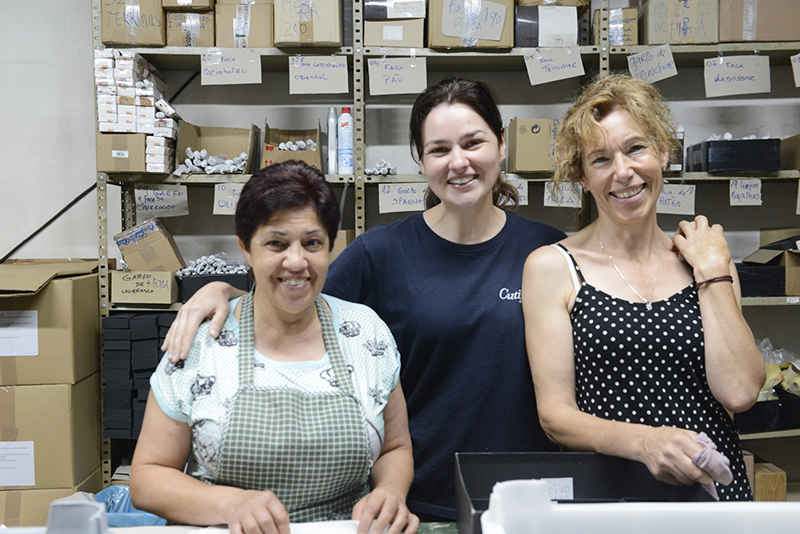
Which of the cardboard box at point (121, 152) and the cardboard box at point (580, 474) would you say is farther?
the cardboard box at point (121, 152)

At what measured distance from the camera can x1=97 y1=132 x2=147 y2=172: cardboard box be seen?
2326 millimetres

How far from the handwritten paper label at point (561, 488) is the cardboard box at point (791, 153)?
2.32 meters

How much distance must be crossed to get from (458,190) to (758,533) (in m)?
0.87

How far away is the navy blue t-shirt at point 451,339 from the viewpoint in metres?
1.32

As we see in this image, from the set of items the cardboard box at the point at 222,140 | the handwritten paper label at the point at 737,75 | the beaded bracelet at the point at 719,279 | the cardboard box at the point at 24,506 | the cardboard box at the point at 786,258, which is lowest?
the cardboard box at the point at 24,506

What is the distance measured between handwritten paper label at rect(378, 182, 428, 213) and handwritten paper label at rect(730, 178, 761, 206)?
4.45 feet

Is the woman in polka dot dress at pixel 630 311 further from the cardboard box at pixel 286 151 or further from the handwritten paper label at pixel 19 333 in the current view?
the handwritten paper label at pixel 19 333

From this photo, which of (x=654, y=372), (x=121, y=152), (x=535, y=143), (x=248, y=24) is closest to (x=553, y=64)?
(x=535, y=143)

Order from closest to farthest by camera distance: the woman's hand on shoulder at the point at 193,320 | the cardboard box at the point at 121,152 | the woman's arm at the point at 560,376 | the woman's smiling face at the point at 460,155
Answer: the woman's arm at the point at 560,376 → the woman's hand on shoulder at the point at 193,320 → the woman's smiling face at the point at 460,155 → the cardboard box at the point at 121,152

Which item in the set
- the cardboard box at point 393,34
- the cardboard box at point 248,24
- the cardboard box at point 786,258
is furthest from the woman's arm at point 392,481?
the cardboard box at point 786,258

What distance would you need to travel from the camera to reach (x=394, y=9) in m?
2.38

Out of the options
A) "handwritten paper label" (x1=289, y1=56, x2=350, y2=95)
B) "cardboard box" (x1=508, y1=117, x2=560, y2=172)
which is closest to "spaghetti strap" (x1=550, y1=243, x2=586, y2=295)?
"cardboard box" (x1=508, y1=117, x2=560, y2=172)

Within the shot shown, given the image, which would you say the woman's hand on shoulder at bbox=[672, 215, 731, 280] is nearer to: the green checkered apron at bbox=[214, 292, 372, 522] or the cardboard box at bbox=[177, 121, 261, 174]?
the green checkered apron at bbox=[214, 292, 372, 522]

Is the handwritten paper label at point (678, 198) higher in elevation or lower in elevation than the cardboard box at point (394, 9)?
lower
